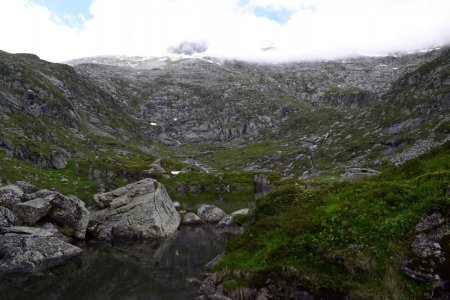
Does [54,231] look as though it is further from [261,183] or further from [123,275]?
[261,183]

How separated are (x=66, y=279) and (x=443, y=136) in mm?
153820

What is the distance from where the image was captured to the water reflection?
34531 mm

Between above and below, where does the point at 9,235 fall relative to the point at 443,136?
above

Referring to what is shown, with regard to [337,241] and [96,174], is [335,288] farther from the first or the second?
[96,174]

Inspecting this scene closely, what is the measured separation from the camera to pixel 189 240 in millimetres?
60688

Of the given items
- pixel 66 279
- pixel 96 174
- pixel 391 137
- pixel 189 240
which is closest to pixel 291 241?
pixel 66 279

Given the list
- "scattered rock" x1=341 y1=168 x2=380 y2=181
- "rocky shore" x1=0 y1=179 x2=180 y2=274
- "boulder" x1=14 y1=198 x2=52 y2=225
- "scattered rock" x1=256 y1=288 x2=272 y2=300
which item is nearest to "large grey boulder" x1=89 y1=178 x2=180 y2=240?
"rocky shore" x1=0 y1=179 x2=180 y2=274

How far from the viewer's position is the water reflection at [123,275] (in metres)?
34.5

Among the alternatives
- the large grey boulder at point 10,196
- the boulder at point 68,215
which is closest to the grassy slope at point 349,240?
the boulder at point 68,215

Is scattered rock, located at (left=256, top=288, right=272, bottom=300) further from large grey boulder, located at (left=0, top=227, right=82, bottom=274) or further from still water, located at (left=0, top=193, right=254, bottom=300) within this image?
large grey boulder, located at (left=0, top=227, right=82, bottom=274)

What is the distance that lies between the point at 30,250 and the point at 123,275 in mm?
12940

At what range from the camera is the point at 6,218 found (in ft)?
172

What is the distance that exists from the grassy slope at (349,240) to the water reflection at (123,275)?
7.52m

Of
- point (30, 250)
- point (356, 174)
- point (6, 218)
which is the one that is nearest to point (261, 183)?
point (356, 174)
